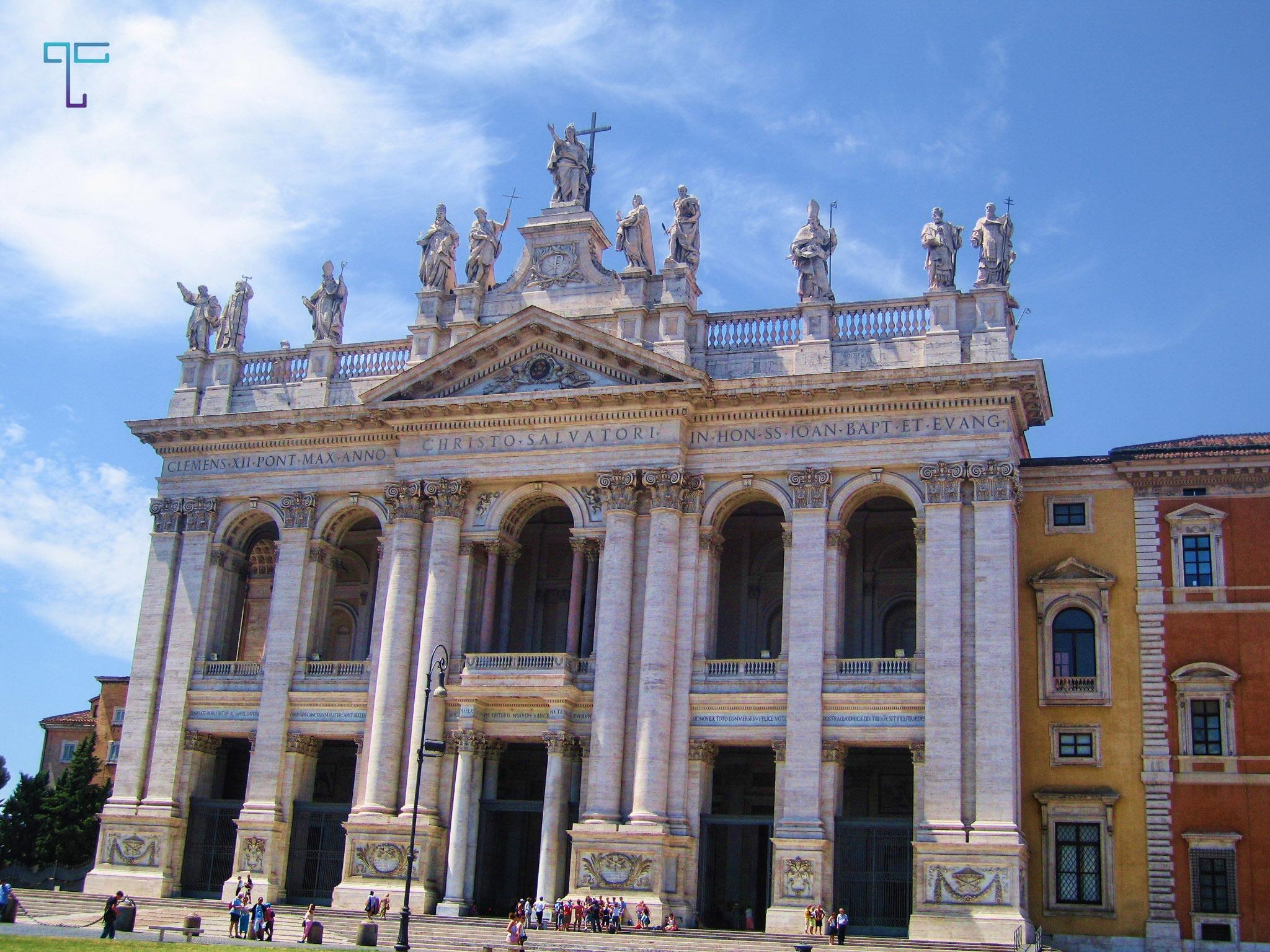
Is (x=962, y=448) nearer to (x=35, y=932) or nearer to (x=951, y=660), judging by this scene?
(x=951, y=660)

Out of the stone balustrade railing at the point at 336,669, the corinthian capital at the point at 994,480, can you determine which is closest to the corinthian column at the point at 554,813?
the stone balustrade railing at the point at 336,669

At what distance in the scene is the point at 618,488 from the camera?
148ft

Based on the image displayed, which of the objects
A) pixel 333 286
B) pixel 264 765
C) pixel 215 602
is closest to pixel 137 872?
pixel 264 765

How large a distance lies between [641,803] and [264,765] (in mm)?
12214

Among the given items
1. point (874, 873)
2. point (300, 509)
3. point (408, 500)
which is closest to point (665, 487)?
point (408, 500)

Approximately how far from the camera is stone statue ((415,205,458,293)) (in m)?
50.6

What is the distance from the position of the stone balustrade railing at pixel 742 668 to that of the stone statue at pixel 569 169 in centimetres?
1598

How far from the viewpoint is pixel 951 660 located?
41.2 metres

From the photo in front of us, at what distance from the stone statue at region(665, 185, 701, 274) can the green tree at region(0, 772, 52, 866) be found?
3321cm

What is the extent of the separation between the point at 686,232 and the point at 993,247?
362 inches

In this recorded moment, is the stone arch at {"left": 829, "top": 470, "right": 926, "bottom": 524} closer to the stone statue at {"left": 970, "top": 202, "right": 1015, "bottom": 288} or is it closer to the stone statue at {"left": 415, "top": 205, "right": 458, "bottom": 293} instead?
the stone statue at {"left": 970, "top": 202, "right": 1015, "bottom": 288}

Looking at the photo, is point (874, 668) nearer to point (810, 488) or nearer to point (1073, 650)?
point (810, 488)

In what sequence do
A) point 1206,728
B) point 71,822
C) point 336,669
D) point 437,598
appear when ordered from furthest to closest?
point 71,822 < point 336,669 < point 437,598 < point 1206,728

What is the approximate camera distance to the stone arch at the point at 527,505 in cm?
4616
